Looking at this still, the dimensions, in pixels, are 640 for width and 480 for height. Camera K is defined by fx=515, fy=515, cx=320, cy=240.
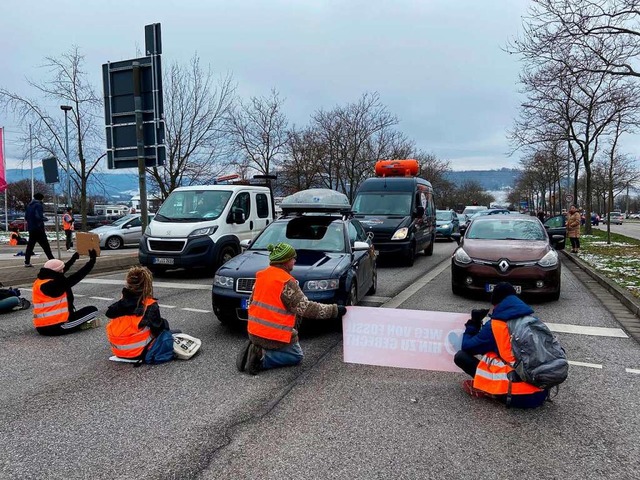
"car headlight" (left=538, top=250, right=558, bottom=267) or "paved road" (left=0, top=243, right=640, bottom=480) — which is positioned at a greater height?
"car headlight" (left=538, top=250, right=558, bottom=267)

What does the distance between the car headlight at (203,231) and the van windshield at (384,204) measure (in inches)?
200

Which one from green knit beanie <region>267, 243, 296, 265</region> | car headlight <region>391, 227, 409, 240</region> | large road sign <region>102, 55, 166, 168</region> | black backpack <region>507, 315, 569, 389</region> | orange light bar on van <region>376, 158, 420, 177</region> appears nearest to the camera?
black backpack <region>507, 315, 569, 389</region>

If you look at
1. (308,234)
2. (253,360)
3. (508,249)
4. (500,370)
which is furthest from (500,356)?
(508,249)

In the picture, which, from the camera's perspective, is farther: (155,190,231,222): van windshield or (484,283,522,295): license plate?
(155,190,231,222): van windshield

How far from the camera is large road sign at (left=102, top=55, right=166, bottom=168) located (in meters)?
12.9

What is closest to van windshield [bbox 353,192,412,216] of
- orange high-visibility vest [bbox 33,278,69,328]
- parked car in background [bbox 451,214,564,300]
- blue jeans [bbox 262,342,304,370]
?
parked car in background [bbox 451,214,564,300]

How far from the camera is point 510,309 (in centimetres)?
410

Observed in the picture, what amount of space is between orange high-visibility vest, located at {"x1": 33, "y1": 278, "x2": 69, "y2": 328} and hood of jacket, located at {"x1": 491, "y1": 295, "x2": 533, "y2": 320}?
5.20 metres

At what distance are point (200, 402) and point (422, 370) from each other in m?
2.21

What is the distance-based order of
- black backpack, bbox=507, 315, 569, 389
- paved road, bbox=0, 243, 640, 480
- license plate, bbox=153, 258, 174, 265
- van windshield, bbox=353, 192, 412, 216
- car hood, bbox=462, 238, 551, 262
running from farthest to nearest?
van windshield, bbox=353, 192, 412, 216, license plate, bbox=153, 258, 174, 265, car hood, bbox=462, 238, 551, 262, black backpack, bbox=507, 315, 569, 389, paved road, bbox=0, 243, 640, 480

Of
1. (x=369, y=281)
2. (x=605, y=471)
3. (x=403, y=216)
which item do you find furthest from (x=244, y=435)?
(x=403, y=216)

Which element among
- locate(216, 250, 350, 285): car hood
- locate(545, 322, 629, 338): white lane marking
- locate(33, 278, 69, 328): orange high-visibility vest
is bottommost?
locate(545, 322, 629, 338): white lane marking

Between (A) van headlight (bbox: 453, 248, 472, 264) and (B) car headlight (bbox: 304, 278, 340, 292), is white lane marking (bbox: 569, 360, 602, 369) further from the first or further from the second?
(A) van headlight (bbox: 453, 248, 472, 264)

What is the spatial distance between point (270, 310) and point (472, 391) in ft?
6.39
